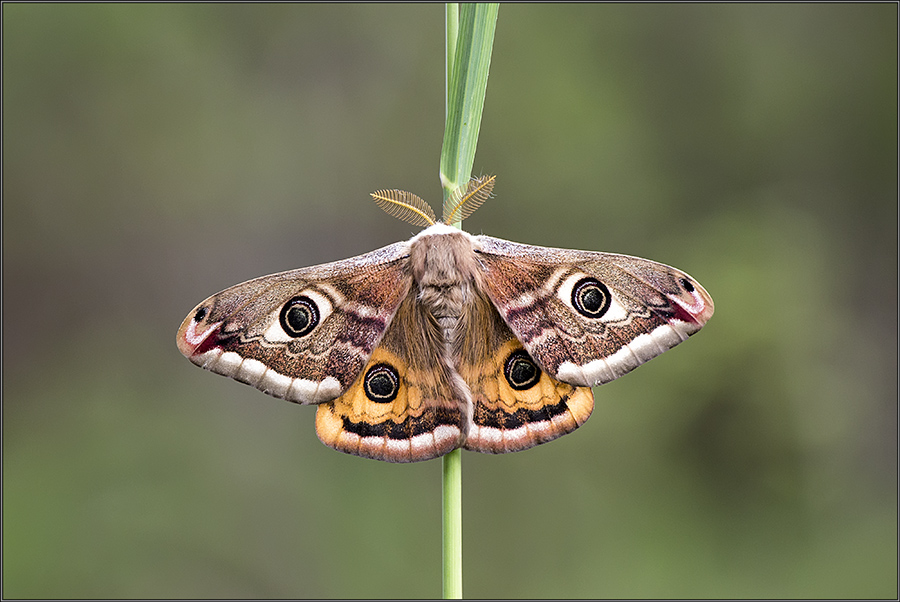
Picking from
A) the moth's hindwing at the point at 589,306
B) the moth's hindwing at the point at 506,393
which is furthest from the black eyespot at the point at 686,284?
the moth's hindwing at the point at 506,393

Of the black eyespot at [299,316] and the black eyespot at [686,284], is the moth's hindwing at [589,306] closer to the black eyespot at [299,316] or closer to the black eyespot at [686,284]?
the black eyespot at [686,284]

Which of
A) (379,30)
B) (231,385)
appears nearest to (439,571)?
(231,385)

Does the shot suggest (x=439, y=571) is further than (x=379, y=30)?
No

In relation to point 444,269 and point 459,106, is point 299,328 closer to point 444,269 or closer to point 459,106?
point 444,269

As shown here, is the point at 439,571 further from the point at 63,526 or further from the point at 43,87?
the point at 43,87

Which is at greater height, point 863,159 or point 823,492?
point 863,159

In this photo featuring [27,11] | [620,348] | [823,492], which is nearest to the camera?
[620,348]

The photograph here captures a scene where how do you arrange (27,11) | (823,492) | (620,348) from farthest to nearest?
(27,11), (823,492), (620,348)
